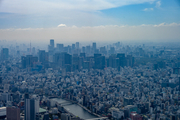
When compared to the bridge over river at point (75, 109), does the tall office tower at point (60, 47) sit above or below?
above

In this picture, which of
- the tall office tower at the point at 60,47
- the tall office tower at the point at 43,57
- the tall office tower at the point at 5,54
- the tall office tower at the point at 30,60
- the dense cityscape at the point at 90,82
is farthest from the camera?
the tall office tower at the point at 60,47

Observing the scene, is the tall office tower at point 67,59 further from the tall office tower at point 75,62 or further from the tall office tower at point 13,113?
the tall office tower at point 13,113

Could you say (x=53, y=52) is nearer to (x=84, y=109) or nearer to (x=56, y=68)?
(x=56, y=68)

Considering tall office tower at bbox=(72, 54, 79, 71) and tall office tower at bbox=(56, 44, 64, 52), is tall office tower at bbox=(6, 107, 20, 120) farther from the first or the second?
tall office tower at bbox=(56, 44, 64, 52)

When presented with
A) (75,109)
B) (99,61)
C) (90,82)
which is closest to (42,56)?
(99,61)

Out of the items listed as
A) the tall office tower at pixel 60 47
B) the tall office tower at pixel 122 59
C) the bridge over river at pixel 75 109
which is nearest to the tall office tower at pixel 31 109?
the bridge over river at pixel 75 109

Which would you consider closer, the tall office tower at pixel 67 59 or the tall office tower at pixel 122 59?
the tall office tower at pixel 122 59

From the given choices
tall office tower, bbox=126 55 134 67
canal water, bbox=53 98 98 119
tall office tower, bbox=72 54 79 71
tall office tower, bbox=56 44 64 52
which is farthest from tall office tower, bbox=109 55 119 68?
canal water, bbox=53 98 98 119

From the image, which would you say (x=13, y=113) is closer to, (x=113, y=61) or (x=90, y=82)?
(x=90, y=82)
